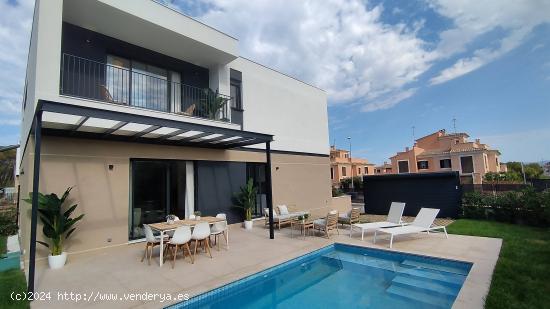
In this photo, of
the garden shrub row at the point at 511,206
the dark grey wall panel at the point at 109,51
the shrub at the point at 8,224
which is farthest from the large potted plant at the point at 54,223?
the garden shrub row at the point at 511,206

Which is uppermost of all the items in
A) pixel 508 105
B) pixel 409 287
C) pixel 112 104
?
pixel 508 105

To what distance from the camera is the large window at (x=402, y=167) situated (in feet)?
139

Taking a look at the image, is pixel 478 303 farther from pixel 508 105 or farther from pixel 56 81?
pixel 508 105

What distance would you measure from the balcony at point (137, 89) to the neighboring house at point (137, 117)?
4 cm

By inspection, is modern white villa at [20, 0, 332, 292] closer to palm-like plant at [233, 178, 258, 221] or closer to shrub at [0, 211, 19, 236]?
palm-like plant at [233, 178, 258, 221]

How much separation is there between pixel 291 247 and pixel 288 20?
871 cm

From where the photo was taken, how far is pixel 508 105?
20.1 metres

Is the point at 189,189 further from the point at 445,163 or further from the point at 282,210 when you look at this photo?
the point at 445,163

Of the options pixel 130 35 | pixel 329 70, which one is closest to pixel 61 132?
pixel 130 35

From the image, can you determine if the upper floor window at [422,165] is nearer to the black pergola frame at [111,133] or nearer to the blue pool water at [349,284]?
the black pergola frame at [111,133]

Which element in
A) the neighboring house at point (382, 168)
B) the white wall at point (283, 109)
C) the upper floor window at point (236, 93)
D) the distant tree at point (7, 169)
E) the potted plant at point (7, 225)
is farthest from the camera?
the neighboring house at point (382, 168)

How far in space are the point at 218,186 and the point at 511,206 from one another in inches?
476

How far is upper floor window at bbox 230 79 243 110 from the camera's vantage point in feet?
40.5

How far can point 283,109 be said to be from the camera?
569 inches
